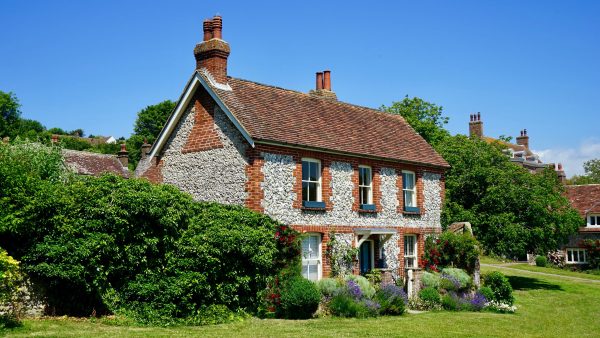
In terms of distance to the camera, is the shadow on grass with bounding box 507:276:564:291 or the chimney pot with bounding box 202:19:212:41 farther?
the shadow on grass with bounding box 507:276:564:291

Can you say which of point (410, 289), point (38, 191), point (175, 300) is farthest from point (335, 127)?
point (38, 191)

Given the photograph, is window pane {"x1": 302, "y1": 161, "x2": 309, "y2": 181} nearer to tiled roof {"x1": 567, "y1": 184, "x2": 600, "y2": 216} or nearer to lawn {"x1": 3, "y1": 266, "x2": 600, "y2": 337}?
lawn {"x1": 3, "y1": 266, "x2": 600, "y2": 337}

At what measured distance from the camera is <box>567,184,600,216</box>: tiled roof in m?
53.9

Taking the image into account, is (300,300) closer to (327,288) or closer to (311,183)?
(327,288)

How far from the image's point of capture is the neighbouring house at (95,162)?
43812 mm

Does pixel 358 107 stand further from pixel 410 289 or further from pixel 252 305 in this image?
pixel 252 305

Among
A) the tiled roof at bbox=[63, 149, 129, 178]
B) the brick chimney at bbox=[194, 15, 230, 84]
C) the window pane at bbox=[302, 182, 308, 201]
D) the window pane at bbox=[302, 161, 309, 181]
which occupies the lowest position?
the window pane at bbox=[302, 182, 308, 201]

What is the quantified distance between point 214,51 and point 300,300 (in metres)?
10.8

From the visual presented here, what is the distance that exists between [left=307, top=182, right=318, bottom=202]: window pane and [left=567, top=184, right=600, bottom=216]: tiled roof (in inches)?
1490

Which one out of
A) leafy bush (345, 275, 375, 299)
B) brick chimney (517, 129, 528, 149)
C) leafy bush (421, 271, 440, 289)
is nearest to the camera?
leafy bush (345, 275, 375, 299)

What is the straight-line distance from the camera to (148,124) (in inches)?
2854

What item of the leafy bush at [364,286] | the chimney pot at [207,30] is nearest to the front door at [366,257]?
the leafy bush at [364,286]

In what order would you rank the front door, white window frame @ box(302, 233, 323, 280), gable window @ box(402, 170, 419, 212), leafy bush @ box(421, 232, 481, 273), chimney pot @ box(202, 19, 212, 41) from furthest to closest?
gable window @ box(402, 170, 419, 212)
leafy bush @ box(421, 232, 481, 273)
the front door
chimney pot @ box(202, 19, 212, 41)
white window frame @ box(302, 233, 323, 280)

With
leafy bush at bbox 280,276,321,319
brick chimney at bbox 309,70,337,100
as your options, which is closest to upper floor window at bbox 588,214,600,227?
brick chimney at bbox 309,70,337,100
